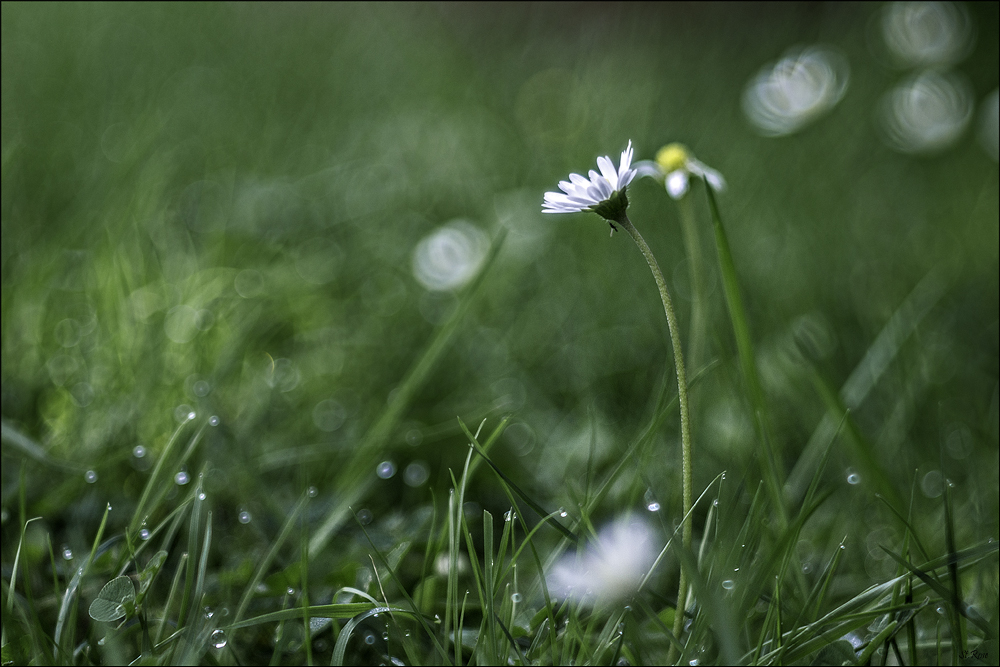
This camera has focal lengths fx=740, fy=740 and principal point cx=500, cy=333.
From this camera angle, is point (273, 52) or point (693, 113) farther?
point (273, 52)

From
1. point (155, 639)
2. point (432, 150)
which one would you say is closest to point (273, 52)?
point (432, 150)

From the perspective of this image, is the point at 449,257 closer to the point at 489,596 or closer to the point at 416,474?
the point at 416,474

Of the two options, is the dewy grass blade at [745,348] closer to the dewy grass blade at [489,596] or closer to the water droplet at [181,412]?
the dewy grass blade at [489,596]

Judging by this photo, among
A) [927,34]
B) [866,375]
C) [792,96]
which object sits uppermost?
[927,34]

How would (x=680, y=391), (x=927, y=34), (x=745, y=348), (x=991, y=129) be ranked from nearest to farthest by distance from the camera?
(x=680, y=391), (x=745, y=348), (x=991, y=129), (x=927, y=34)

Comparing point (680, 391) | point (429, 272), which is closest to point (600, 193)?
point (680, 391)

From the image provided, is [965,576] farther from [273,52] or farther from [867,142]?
[273,52]
